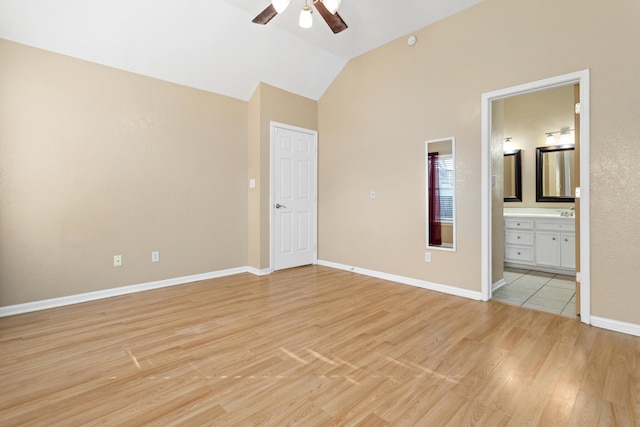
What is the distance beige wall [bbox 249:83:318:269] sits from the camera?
452 centimetres

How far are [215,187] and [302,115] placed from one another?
184cm

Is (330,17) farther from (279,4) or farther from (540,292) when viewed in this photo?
(540,292)

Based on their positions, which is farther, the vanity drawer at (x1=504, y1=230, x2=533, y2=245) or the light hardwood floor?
the vanity drawer at (x1=504, y1=230, x2=533, y2=245)

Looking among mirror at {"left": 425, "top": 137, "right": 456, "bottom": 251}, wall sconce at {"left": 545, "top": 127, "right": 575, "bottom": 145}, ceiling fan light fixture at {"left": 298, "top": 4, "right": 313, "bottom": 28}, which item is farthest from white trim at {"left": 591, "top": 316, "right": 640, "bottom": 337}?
ceiling fan light fixture at {"left": 298, "top": 4, "right": 313, "bottom": 28}

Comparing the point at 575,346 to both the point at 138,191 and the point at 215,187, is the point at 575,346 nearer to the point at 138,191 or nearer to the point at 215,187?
the point at 215,187

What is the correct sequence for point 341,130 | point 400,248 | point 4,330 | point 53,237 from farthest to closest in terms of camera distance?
point 341,130 < point 400,248 < point 53,237 < point 4,330

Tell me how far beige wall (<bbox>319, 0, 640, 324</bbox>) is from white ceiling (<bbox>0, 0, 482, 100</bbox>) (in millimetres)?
377

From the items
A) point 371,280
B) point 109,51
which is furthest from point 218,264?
point 109,51

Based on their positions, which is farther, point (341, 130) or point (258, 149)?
point (341, 130)

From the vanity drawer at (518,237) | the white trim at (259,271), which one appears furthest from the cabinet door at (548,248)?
the white trim at (259,271)

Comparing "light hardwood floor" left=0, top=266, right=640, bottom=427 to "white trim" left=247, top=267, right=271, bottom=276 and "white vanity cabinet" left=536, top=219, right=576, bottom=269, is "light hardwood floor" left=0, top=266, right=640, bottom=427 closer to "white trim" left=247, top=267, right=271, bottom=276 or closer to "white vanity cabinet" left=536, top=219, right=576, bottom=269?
"white trim" left=247, top=267, right=271, bottom=276

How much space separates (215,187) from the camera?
4395 millimetres

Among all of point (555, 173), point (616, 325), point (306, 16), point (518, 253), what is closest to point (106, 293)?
point (306, 16)

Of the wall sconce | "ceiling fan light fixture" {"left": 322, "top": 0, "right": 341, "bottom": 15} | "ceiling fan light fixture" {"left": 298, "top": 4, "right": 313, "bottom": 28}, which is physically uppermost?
"ceiling fan light fixture" {"left": 298, "top": 4, "right": 313, "bottom": 28}
